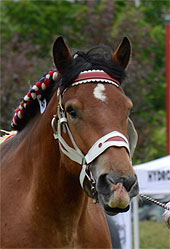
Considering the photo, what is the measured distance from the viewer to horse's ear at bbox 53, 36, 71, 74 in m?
4.29

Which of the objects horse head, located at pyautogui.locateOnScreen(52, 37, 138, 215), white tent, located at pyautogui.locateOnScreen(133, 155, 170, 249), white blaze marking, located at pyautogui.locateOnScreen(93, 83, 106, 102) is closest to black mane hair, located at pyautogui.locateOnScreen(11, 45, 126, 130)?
horse head, located at pyautogui.locateOnScreen(52, 37, 138, 215)

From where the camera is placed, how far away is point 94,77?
4.21 metres

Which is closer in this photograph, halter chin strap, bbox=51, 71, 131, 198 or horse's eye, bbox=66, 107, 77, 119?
halter chin strap, bbox=51, 71, 131, 198

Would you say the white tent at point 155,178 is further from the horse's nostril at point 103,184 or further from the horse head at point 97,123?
the horse's nostril at point 103,184

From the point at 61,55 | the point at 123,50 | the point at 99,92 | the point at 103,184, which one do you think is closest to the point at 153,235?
the point at 123,50

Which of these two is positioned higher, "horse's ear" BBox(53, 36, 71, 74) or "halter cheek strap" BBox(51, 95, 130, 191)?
"horse's ear" BBox(53, 36, 71, 74)

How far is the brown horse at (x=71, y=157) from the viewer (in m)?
3.90

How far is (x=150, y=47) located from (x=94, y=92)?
17944 millimetres

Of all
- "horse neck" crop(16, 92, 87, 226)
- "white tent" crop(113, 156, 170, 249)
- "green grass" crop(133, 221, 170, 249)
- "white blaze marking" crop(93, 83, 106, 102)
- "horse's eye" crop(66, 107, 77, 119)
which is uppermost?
"white blaze marking" crop(93, 83, 106, 102)

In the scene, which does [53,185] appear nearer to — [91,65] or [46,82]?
[46,82]

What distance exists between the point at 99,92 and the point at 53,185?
786 mm

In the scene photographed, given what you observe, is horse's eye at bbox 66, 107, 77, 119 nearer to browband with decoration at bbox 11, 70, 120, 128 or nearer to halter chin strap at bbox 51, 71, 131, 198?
halter chin strap at bbox 51, 71, 131, 198

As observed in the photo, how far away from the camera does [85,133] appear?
4.05 meters

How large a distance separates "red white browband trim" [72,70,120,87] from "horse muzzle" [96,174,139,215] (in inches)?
27.8
